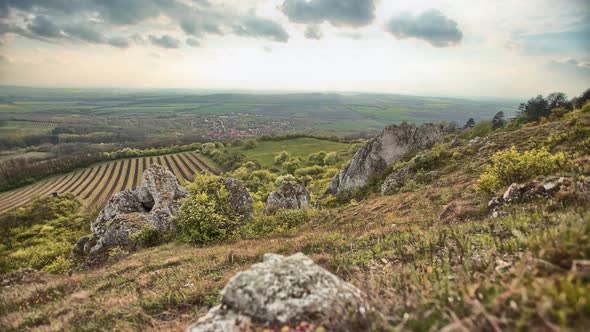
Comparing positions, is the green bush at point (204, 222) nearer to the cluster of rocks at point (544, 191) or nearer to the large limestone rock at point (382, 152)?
the cluster of rocks at point (544, 191)

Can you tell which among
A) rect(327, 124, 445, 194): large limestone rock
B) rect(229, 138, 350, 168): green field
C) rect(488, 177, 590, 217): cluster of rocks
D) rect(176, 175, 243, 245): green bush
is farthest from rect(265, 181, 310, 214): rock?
rect(229, 138, 350, 168): green field

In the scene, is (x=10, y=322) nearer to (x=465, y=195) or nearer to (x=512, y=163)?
(x=465, y=195)

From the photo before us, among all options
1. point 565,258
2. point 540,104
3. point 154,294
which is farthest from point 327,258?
point 540,104

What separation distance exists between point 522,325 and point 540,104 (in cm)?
8585

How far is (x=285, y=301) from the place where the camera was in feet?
14.3

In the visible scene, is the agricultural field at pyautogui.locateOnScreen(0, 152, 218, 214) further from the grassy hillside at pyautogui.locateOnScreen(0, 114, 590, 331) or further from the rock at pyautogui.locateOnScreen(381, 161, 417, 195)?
the grassy hillside at pyautogui.locateOnScreen(0, 114, 590, 331)

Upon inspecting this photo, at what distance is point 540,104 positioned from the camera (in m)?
64.1

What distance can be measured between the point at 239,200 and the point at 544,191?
21204mm

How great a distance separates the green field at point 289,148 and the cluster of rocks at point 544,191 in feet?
343

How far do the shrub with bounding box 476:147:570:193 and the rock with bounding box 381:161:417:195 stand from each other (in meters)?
11.6

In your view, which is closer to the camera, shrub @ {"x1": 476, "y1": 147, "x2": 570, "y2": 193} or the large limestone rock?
shrub @ {"x1": 476, "y1": 147, "x2": 570, "y2": 193}

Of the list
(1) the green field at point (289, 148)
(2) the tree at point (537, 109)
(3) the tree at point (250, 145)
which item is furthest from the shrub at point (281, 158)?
(2) the tree at point (537, 109)

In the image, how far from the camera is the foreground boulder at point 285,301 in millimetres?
4090

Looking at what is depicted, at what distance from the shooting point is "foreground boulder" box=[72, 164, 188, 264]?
21219 millimetres
